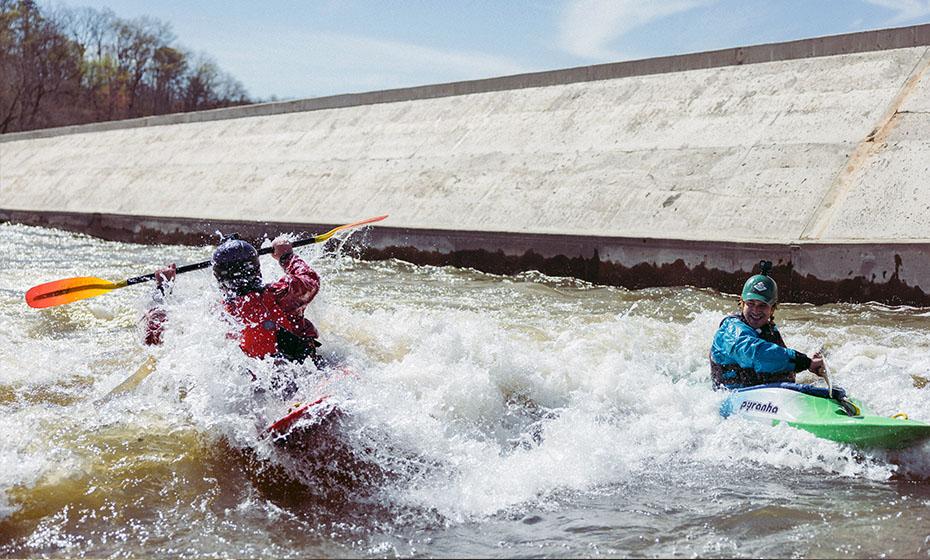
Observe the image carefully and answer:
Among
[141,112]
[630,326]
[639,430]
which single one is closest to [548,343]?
[630,326]

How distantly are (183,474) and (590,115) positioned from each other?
11.9 metres

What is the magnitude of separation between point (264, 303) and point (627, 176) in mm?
8557

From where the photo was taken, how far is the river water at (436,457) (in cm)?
381

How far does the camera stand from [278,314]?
17.0ft

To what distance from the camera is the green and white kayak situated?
4680 mm

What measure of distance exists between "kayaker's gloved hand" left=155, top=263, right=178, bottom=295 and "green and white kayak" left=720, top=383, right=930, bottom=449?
349 centimetres

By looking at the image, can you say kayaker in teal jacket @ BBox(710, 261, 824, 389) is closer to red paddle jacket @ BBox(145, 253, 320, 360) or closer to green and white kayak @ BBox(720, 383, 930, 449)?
green and white kayak @ BBox(720, 383, 930, 449)

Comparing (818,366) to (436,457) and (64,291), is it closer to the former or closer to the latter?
(436,457)

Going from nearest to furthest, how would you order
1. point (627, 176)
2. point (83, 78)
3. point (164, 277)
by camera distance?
1. point (164, 277)
2. point (627, 176)
3. point (83, 78)

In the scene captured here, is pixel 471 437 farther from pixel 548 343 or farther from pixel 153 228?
pixel 153 228

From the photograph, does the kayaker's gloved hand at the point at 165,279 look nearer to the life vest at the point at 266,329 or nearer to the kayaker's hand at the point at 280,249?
the kayaker's hand at the point at 280,249

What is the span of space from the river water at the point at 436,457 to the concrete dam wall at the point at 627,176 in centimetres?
262

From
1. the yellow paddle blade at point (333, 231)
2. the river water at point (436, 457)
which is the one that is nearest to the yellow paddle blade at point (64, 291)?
the river water at point (436, 457)

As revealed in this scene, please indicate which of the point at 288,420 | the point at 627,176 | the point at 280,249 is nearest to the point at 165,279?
the point at 280,249
